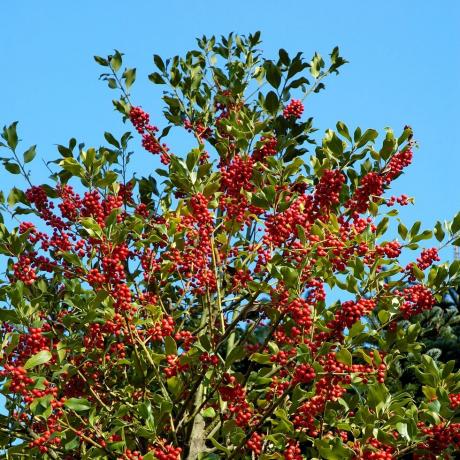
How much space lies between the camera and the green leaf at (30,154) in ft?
22.5

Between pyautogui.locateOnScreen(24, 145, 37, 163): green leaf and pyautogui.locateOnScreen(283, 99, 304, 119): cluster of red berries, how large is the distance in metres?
2.20

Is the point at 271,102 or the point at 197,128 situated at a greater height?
the point at 197,128

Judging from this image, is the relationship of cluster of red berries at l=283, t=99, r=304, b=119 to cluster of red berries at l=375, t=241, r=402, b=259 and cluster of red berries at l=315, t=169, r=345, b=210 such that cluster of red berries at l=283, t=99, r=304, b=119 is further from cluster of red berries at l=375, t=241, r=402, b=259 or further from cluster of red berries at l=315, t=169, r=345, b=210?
cluster of red berries at l=375, t=241, r=402, b=259

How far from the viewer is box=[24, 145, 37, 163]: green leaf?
6.87 meters

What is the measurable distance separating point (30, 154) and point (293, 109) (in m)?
2.31

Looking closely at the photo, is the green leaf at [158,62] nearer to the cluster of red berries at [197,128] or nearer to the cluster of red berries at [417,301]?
the cluster of red berries at [197,128]

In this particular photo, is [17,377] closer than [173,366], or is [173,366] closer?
[17,377]

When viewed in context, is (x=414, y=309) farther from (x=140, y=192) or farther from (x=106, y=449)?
(x=140, y=192)

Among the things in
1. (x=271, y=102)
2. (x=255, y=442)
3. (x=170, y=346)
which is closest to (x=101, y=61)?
(x=271, y=102)

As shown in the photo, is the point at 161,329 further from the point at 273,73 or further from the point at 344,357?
the point at 273,73

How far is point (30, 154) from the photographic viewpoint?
6879mm

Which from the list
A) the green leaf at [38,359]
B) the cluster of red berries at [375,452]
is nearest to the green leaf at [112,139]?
the green leaf at [38,359]

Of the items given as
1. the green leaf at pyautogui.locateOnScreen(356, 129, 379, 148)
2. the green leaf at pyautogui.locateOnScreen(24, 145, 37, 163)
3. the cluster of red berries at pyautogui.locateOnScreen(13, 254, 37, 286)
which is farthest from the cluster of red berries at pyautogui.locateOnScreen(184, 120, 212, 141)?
the cluster of red berries at pyautogui.locateOnScreen(13, 254, 37, 286)

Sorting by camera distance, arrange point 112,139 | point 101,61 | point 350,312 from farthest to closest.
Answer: point 101,61
point 112,139
point 350,312
